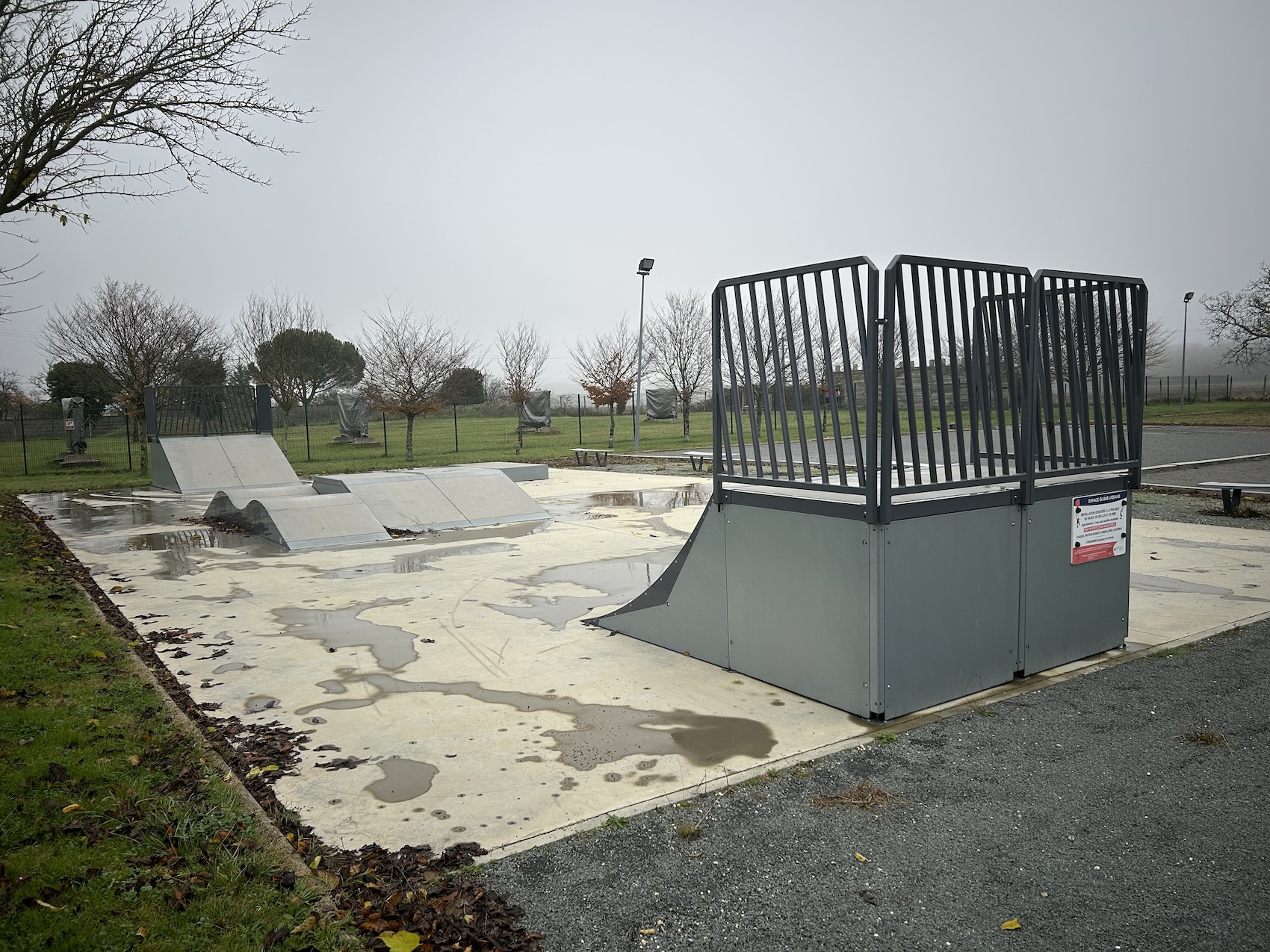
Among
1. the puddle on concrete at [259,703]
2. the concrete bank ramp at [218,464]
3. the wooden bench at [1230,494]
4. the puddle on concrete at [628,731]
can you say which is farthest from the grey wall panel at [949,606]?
the concrete bank ramp at [218,464]

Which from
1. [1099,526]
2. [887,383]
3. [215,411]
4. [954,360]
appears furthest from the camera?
[215,411]

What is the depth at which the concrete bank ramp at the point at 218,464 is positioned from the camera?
19.6 meters

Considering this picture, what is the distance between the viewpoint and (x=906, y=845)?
3.71m

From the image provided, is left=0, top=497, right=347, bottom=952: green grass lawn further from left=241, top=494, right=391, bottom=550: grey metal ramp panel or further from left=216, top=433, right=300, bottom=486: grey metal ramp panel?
left=216, top=433, right=300, bottom=486: grey metal ramp panel

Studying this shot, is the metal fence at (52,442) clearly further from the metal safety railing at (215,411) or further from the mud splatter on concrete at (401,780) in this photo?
the mud splatter on concrete at (401,780)

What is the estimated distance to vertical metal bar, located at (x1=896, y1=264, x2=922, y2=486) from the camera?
15.8 ft

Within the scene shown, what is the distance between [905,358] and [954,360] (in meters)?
0.40

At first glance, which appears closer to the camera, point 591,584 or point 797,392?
point 797,392

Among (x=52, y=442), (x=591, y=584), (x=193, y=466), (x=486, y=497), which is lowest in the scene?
(x=591, y=584)

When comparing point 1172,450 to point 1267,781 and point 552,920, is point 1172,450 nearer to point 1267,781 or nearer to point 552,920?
point 1267,781

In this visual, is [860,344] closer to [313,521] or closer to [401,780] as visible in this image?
[401,780]

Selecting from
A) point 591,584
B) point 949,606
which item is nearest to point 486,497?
point 591,584

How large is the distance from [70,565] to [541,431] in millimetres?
33255

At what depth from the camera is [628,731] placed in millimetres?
5098
